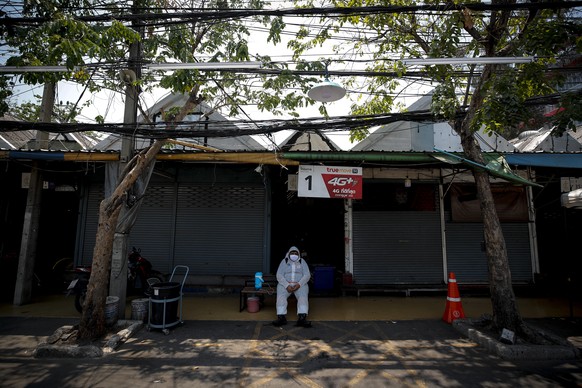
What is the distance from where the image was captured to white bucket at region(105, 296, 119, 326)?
6.06 meters

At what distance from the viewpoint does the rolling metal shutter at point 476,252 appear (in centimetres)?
955

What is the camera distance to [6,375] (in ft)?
14.8

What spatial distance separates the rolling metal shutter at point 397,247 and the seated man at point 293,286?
2996 millimetres

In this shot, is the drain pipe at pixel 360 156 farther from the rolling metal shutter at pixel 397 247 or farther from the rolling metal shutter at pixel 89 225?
the rolling metal shutter at pixel 89 225

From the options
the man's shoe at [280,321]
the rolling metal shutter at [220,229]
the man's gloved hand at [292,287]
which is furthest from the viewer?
the rolling metal shutter at [220,229]

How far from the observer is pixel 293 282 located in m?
7.04

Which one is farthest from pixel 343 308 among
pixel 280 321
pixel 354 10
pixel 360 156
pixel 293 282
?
pixel 354 10

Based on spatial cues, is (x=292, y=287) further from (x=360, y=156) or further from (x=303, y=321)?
(x=360, y=156)

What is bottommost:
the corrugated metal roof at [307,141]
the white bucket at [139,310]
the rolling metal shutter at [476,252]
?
the white bucket at [139,310]

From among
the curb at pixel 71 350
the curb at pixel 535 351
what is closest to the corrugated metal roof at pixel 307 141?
the curb at pixel 535 351

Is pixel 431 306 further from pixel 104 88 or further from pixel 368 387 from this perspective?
pixel 104 88

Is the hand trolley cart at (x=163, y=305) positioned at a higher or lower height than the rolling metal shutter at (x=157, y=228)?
lower

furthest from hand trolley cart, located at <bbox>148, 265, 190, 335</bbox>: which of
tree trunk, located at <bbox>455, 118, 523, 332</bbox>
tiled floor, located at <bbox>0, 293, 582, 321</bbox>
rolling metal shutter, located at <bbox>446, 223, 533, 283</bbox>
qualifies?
rolling metal shutter, located at <bbox>446, 223, 533, 283</bbox>

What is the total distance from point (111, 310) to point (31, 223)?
423 cm
